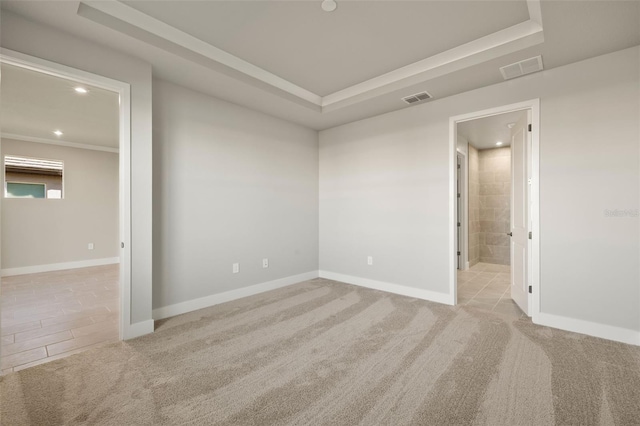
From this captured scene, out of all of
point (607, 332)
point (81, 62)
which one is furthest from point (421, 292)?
point (81, 62)

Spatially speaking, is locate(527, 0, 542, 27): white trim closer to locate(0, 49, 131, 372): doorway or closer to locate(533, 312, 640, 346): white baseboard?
locate(533, 312, 640, 346): white baseboard

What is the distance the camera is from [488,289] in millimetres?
4277

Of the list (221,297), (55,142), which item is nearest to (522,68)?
(221,297)

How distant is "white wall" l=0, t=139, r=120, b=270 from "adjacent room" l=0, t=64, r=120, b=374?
0.05ft

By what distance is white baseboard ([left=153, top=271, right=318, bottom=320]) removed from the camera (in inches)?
125

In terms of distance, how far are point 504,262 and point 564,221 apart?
153 inches

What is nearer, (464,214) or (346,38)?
(346,38)

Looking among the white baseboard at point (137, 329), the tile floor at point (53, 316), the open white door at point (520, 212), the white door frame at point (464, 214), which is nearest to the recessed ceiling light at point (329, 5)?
the open white door at point (520, 212)

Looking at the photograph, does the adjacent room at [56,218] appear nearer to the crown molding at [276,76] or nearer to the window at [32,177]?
the window at [32,177]

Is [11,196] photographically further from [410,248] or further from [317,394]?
[410,248]

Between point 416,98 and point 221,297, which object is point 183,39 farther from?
point 221,297

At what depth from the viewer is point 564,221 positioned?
2.80 m

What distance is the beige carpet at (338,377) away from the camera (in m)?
1.64

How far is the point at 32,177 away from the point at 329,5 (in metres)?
6.68
